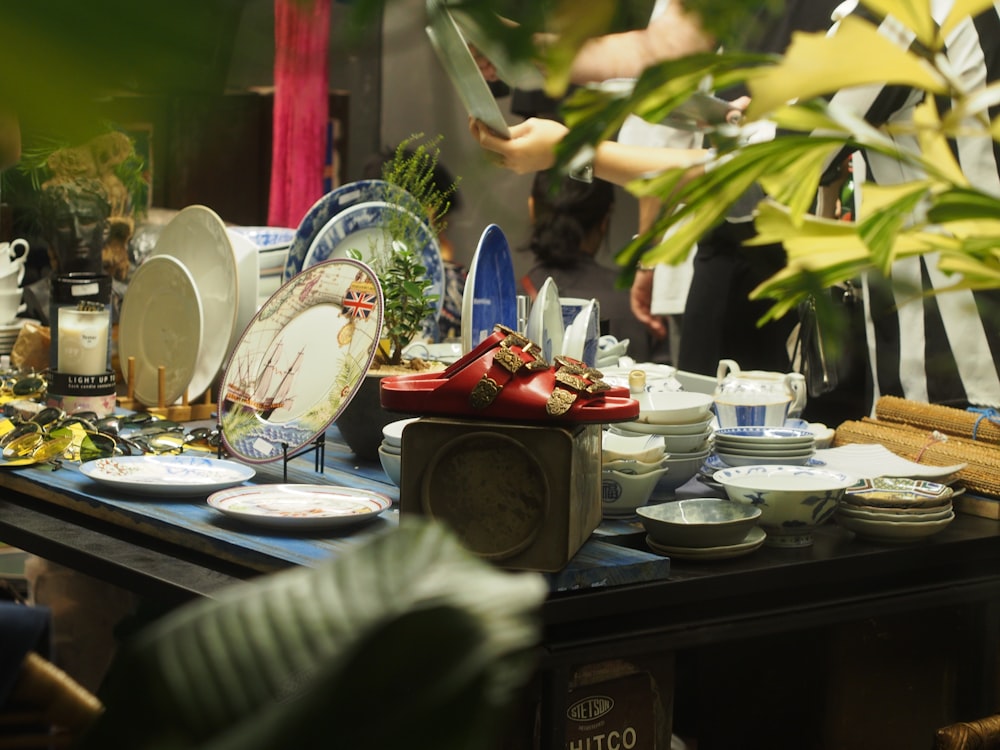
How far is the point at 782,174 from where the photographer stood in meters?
0.33

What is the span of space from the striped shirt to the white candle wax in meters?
1.40

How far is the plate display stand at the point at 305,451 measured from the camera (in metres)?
1.72

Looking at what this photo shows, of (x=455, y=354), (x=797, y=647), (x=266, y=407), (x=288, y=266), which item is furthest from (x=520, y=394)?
(x=288, y=266)

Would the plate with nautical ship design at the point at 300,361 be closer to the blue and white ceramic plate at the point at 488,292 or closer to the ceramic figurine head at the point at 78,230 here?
the blue and white ceramic plate at the point at 488,292

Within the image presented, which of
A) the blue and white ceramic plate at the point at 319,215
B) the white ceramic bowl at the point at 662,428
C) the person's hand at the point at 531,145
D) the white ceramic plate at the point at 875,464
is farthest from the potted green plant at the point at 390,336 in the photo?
the white ceramic plate at the point at 875,464

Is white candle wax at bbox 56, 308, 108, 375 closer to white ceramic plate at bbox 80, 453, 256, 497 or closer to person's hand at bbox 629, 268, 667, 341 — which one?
white ceramic plate at bbox 80, 453, 256, 497

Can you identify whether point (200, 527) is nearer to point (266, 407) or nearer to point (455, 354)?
point (266, 407)

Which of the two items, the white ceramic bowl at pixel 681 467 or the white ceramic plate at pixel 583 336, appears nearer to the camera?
the white ceramic bowl at pixel 681 467

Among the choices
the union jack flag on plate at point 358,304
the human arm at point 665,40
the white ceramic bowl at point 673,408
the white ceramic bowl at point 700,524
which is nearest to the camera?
the human arm at point 665,40

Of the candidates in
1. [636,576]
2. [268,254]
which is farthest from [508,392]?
[268,254]

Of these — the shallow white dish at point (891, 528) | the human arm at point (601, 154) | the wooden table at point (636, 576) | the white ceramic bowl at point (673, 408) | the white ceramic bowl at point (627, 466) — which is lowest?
the wooden table at point (636, 576)

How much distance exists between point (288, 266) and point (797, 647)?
1.16m

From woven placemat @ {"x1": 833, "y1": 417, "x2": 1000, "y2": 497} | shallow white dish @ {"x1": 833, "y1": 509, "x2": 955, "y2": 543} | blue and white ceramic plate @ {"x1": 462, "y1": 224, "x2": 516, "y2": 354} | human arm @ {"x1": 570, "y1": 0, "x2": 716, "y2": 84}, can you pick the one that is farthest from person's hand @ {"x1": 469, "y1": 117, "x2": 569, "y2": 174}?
human arm @ {"x1": 570, "y1": 0, "x2": 716, "y2": 84}

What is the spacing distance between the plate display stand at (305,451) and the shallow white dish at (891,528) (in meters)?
0.76
